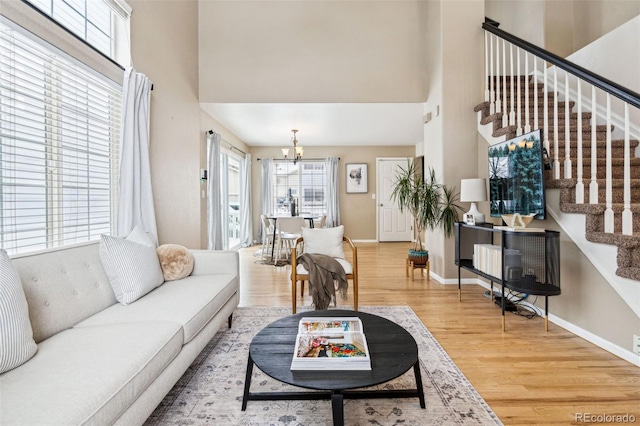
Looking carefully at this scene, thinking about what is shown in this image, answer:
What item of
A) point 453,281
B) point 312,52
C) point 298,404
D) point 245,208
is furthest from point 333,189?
point 298,404

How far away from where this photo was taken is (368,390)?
162 centimetres

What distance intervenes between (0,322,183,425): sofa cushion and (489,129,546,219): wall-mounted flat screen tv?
2.79 metres

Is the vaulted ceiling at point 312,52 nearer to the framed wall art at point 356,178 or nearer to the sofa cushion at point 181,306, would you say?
the sofa cushion at point 181,306

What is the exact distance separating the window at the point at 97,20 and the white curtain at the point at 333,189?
501 cm

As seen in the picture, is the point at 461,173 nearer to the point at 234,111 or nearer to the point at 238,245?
the point at 234,111

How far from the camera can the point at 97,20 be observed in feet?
8.16

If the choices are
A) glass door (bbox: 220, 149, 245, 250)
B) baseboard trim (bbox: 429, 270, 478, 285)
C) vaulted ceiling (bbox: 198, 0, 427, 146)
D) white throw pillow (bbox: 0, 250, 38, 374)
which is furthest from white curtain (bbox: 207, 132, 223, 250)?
white throw pillow (bbox: 0, 250, 38, 374)

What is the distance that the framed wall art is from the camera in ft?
24.4

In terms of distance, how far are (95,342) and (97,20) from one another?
2603 millimetres

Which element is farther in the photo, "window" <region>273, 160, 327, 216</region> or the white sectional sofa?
"window" <region>273, 160, 327, 216</region>

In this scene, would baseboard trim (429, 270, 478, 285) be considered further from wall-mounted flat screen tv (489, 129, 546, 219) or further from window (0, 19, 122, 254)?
window (0, 19, 122, 254)

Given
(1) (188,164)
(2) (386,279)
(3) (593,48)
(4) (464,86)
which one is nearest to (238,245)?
(1) (188,164)

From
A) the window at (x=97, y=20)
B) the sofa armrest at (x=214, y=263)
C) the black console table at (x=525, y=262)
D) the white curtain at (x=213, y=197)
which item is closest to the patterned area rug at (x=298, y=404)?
the sofa armrest at (x=214, y=263)

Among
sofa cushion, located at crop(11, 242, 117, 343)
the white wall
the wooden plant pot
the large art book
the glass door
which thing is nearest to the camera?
the large art book
